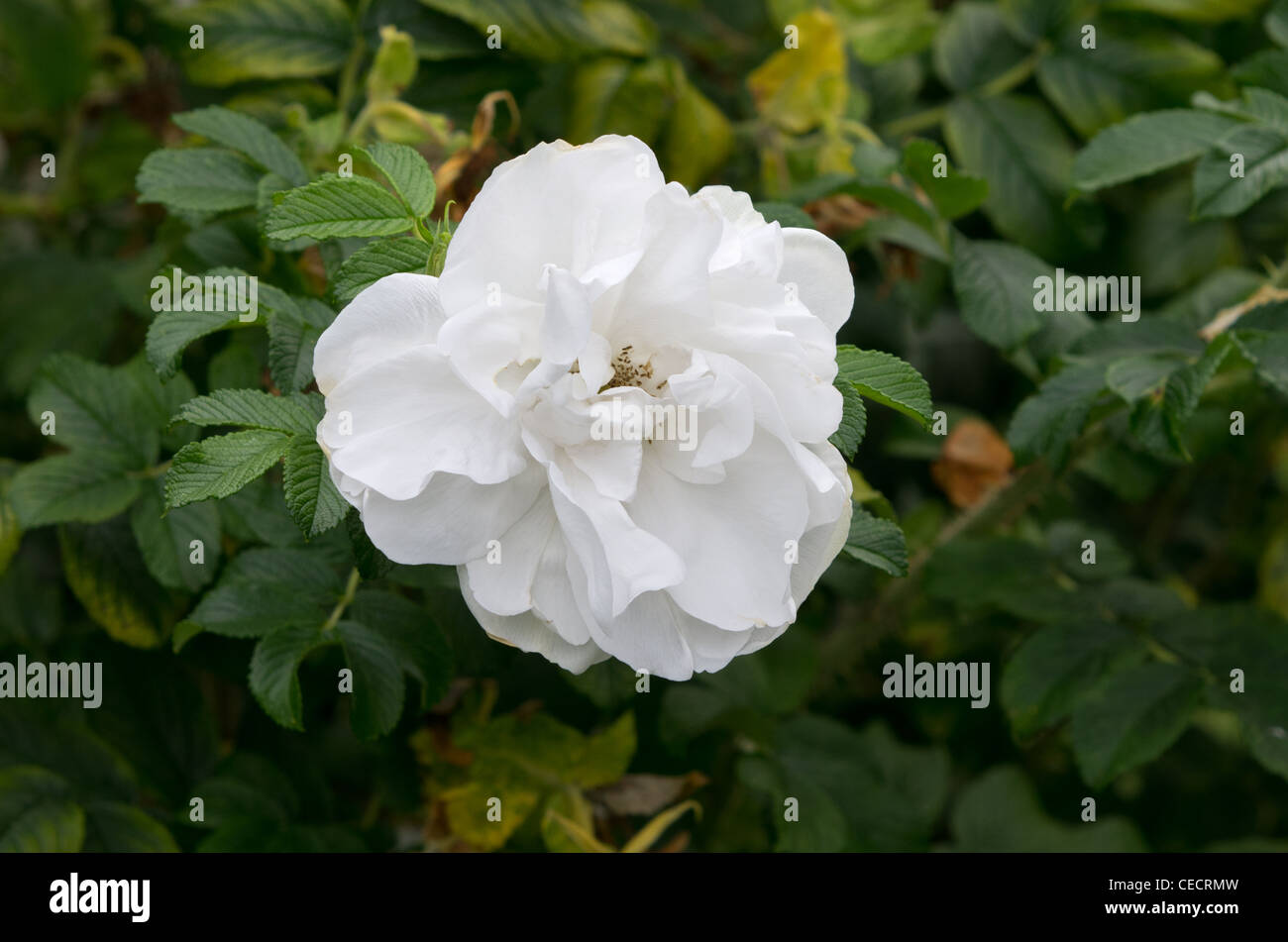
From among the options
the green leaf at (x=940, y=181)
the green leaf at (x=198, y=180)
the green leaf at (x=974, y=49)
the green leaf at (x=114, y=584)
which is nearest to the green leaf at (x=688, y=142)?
the green leaf at (x=940, y=181)

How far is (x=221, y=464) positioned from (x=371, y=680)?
0.77ft

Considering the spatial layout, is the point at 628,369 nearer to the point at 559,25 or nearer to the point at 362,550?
the point at 362,550

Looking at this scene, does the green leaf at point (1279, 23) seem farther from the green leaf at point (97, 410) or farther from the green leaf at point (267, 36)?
the green leaf at point (97, 410)

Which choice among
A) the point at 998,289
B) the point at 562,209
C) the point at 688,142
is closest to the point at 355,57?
the point at 688,142

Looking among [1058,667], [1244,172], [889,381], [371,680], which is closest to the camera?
[889,381]

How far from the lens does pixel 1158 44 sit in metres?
1.28

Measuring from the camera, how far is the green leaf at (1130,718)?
1021 millimetres

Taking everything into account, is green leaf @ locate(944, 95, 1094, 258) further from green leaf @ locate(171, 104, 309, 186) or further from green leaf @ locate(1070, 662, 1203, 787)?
green leaf @ locate(171, 104, 309, 186)

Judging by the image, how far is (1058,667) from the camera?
111 centimetres

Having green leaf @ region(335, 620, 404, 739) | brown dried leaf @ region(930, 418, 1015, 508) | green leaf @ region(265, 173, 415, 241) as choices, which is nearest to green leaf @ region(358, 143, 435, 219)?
green leaf @ region(265, 173, 415, 241)

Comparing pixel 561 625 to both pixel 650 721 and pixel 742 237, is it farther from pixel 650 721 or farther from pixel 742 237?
pixel 650 721

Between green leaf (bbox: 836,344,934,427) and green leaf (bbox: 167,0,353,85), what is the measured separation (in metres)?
0.67

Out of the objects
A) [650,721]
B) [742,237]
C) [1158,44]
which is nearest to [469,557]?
[742,237]

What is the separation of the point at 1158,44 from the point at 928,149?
470 mm
